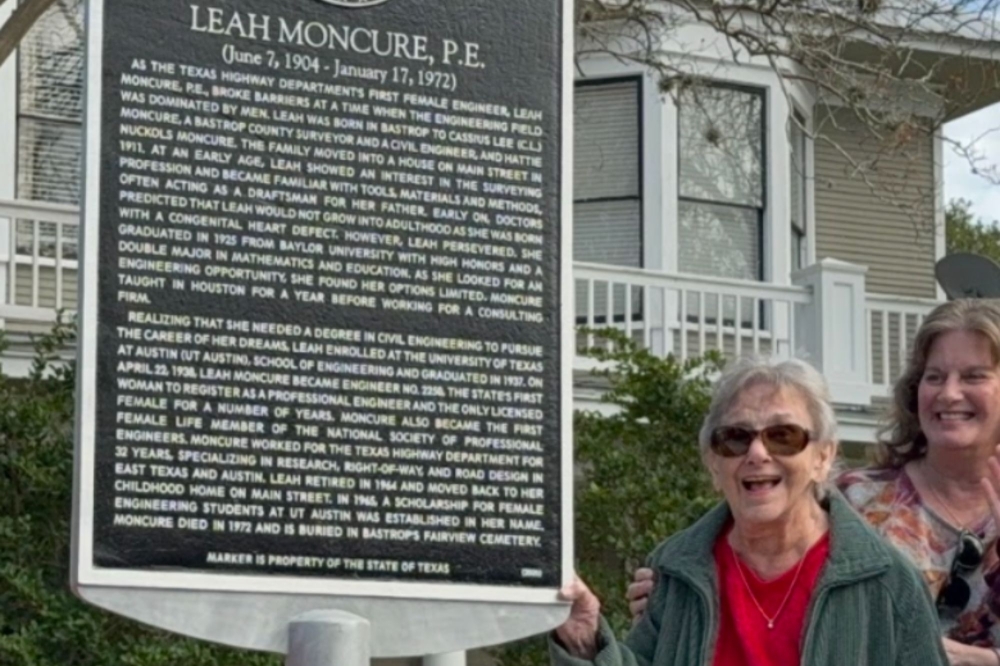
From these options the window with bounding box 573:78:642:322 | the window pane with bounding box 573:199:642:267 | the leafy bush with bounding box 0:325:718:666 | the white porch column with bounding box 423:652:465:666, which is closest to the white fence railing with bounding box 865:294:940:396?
→ the window pane with bounding box 573:199:642:267

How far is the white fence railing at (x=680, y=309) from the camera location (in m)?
16.2

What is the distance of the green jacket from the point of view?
4758 millimetres

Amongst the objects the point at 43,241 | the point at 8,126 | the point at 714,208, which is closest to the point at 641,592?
the point at 43,241

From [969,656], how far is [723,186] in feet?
47.9

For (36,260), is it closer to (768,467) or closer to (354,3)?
(354,3)

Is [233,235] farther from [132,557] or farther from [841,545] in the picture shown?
[841,545]

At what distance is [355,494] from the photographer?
4.72 m

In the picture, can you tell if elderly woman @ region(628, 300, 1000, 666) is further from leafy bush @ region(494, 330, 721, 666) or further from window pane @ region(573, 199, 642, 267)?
window pane @ region(573, 199, 642, 267)

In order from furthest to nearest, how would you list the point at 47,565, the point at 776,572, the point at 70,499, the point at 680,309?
the point at 680,309
the point at 70,499
the point at 47,565
the point at 776,572

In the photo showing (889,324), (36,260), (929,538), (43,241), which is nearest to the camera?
(929,538)

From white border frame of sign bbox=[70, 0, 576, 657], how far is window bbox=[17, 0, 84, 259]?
473 inches

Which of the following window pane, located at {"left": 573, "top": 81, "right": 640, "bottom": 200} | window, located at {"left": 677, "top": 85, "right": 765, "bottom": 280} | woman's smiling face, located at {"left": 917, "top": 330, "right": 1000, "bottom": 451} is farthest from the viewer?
window, located at {"left": 677, "top": 85, "right": 765, "bottom": 280}

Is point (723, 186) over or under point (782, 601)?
over

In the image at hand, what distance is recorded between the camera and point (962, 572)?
5.27m
